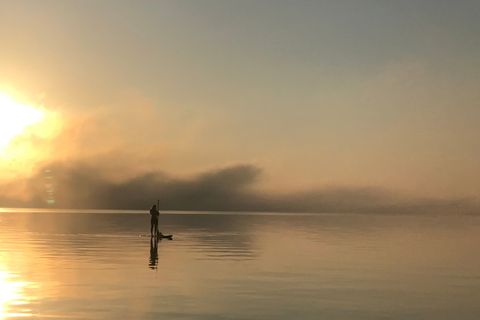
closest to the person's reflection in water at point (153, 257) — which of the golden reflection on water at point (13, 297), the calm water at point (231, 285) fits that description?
the calm water at point (231, 285)

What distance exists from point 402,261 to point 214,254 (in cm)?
1241

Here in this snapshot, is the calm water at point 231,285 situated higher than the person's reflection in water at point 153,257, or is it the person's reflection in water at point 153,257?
the person's reflection in water at point 153,257

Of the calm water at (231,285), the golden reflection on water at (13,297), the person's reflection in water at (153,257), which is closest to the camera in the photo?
the golden reflection on water at (13,297)

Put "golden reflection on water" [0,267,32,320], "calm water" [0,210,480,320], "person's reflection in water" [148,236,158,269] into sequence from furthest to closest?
"person's reflection in water" [148,236,158,269], "calm water" [0,210,480,320], "golden reflection on water" [0,267,32,320]

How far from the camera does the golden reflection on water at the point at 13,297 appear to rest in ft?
58.9

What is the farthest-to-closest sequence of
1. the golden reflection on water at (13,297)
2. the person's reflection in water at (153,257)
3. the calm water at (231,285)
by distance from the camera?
the person's reflection in water at (153,257)
the calm water at (231,285)
the golden reflection on water at (13,297)

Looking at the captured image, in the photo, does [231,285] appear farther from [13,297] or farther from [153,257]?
[153,257]

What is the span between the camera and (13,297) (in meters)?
20.9

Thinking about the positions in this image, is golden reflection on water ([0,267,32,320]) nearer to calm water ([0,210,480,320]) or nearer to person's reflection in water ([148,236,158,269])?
calm water ([0,210,480,320])

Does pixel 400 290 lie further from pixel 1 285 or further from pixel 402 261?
pixel 1 285

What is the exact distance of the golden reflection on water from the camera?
58.9ft

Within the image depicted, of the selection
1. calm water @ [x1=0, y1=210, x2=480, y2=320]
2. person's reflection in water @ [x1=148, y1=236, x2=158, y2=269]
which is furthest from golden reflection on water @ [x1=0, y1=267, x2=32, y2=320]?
person's reflection in water @ [x1=148, y1=236, x2=158, y2=269]

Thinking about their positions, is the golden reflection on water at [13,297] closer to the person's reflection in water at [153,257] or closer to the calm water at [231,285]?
the calm water at [231,285]

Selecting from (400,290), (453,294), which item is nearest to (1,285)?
(400,290)
